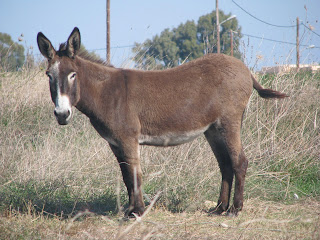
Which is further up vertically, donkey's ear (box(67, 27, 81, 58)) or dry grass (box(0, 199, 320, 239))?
donkey's ear (box(67, 27, 81, 58))

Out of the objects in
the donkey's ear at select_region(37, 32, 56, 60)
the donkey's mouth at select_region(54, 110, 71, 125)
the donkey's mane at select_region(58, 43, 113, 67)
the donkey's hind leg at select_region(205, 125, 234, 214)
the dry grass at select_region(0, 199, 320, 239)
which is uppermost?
the donkey's ear at select_region(37, 32, 56, 60)

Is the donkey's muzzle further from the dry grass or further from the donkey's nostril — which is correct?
the dry grass

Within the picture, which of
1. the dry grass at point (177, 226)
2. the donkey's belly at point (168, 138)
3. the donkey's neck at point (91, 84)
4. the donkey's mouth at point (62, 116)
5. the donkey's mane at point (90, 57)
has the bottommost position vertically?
the dry grass at point (177, 226)

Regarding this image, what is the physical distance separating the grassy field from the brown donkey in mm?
423

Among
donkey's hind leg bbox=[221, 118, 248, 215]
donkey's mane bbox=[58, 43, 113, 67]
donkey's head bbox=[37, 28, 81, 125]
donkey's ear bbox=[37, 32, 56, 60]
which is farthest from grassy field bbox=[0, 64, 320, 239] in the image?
donkey's ear bbox=[37, 32, 56, 60]

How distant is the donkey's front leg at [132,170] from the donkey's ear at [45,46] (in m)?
1.23

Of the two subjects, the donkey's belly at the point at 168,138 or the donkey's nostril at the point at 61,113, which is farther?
the donkey's belly at the point at 168,138

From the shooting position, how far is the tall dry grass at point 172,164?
4.75m

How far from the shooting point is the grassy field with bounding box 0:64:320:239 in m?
3.83

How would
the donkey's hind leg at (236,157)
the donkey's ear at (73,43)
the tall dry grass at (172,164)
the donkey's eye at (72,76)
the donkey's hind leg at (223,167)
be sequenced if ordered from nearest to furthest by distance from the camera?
the donkey's eye at (72,76) → the donkey's ear at (73,43) → the donkey's hind leg at (236,157) → the donkey's hind leg at (223,167) → the tall dry grass at (172,164)

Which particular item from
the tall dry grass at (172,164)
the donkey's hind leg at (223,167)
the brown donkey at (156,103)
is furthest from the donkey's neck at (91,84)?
the donkey's hind leg at (223,167)

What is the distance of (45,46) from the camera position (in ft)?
13.5

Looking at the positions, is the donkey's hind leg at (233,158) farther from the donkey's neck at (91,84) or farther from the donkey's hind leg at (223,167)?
the donkey's neck at (91,84)

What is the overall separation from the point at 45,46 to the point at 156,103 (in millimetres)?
1364
